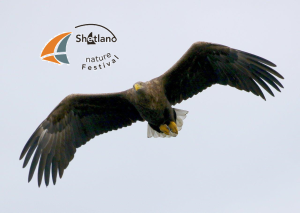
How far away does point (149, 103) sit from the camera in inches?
409

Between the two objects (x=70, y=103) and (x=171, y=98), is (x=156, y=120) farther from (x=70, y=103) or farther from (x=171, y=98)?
(x=70, y=103)

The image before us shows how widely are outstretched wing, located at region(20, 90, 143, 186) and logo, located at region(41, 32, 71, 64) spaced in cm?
245

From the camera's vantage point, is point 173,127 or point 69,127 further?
point 69,127

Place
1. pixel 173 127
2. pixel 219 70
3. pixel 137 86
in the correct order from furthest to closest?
pixel 173 127 < pixel 219 70 < pixel 137 86

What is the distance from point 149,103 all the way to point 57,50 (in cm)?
400

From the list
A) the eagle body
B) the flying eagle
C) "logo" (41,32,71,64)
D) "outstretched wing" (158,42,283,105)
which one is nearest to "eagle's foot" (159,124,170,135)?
the flying eagle

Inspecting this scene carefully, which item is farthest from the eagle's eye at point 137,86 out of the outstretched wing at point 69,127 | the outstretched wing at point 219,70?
the outstretched wing at point 69,127

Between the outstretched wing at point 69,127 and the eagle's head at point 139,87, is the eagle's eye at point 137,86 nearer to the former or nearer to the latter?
the eagle's head at point 139,87

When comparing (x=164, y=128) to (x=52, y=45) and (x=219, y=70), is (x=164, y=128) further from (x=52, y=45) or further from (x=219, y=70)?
(x=52, y=45)

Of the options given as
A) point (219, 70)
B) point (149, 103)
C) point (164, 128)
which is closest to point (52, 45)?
point (164, 128)

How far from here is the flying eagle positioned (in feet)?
34.6

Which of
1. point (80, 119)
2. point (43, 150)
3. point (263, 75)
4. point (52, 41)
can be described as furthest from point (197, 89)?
point (52, 41)

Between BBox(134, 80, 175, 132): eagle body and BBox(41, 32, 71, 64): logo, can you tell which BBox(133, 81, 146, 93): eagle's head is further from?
BBox(41, 32, 71, 64): logo

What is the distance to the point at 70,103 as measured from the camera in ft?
36.8
